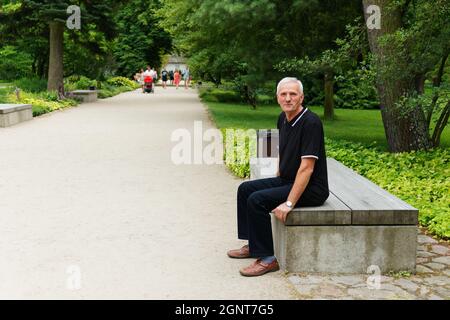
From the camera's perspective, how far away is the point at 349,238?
4.96 meters

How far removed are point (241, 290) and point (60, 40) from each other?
86.5 feet

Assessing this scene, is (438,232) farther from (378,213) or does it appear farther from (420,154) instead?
(420,154)

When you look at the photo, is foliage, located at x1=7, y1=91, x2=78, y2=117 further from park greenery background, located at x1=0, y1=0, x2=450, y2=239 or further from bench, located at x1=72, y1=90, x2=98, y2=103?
bench, located at x1=72, y1=90, x2=98, y2=103

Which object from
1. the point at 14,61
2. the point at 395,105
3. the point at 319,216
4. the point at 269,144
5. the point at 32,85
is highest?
the point at 14,61

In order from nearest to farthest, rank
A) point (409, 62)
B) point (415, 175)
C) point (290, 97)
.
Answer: point (290, 97) → point (415, 175) → point (409, 62)

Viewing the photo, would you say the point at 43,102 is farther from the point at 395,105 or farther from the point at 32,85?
the point at 395,105

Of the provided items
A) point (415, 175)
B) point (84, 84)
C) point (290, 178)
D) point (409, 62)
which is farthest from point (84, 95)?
point (290, 178)

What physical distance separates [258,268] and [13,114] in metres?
14.4

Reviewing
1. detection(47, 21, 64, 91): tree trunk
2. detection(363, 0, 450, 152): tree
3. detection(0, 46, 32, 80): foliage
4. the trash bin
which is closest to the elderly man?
the trash bin

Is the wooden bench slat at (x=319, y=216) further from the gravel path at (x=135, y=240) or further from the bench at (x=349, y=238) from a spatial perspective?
the gravel path at (x=135, y=240)

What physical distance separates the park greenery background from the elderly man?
2.02m

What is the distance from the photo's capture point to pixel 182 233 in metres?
Result: 6.23

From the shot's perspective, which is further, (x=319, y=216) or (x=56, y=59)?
(x=56, y=59)

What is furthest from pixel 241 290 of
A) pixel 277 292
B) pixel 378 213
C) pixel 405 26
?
pixel 405 26
